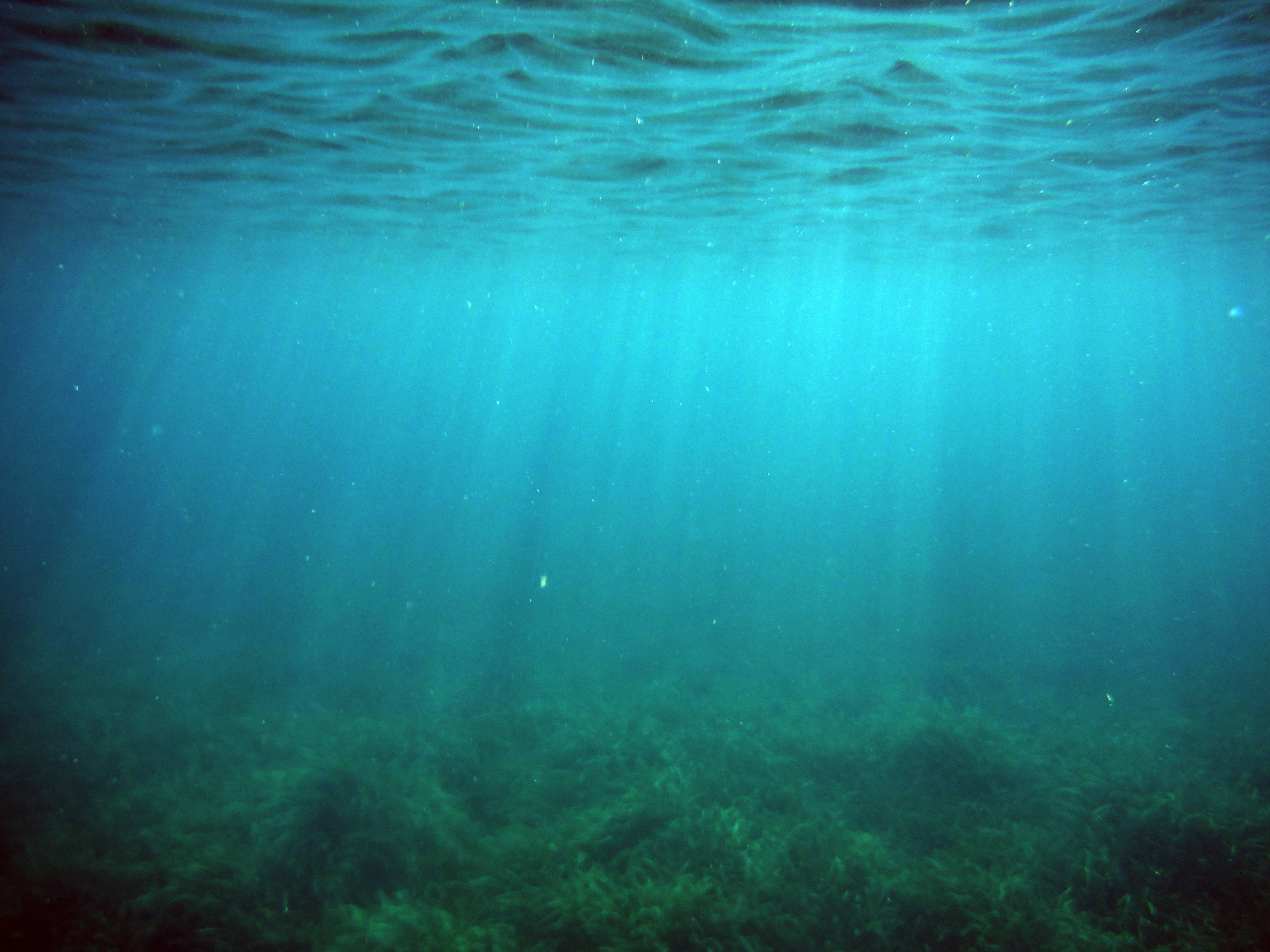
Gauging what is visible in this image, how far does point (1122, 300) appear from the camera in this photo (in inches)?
1889

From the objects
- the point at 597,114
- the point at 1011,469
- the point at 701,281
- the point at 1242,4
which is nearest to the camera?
the point at 1242,4

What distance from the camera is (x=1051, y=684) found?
52.1 feet

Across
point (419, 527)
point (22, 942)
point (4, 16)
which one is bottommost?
point (22, 942)

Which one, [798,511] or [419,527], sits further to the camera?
[798,511]

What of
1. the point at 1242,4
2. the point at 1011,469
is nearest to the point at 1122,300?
the point at 1011,469

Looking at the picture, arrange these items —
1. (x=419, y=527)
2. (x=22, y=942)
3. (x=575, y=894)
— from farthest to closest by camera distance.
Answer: (x=419, y=527) < (x=575, y=894) < (x=22, y=942)

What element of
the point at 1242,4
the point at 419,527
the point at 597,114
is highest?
the point at 597,114

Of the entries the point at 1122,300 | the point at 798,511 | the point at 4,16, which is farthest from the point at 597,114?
the point at 1122,300

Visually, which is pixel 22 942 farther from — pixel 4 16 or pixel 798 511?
pixel 798 511

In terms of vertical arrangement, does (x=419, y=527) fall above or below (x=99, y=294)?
below

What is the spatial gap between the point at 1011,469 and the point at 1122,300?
2548 cm

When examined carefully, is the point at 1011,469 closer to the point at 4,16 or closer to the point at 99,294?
the point at 4,16

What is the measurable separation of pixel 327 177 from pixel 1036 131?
16.6 meters

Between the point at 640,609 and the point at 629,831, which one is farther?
the point at 640,609
